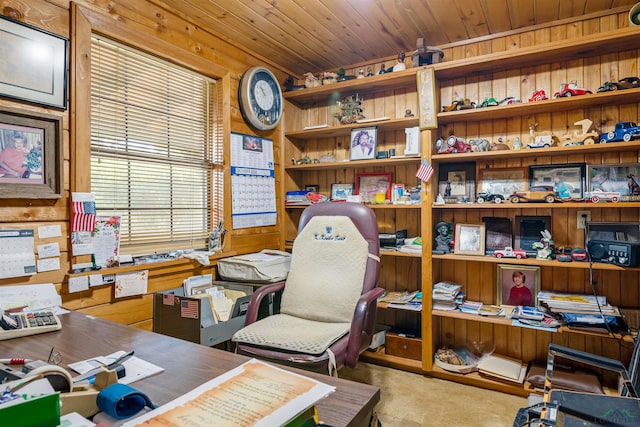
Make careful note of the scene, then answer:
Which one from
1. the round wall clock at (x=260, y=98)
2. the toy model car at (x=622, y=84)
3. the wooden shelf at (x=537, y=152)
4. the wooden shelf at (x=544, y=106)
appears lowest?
the wooden shelf at (x=537, y=152)

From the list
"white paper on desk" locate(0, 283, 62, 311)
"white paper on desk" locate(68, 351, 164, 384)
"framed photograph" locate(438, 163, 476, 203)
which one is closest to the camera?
"white paper on desk" locate(68, 351, 164, 384)

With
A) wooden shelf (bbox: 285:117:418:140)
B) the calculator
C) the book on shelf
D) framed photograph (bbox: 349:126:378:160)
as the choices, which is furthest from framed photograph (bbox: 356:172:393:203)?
the calculator

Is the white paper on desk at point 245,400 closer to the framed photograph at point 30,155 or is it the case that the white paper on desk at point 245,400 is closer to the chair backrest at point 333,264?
the chair backrest at point 333,264

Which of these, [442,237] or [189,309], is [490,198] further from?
[189,309]

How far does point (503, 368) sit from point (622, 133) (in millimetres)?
1585

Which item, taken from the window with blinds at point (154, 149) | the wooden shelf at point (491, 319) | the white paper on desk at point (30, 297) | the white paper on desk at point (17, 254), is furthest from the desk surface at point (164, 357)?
the wooden shelf at point (491, 319)

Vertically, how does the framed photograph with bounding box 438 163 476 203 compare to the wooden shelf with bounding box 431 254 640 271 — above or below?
above

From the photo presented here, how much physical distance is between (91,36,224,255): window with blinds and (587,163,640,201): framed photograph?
243 cm

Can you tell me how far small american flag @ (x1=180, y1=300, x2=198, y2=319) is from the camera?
195 centimetres

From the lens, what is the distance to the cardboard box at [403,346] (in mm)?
2744

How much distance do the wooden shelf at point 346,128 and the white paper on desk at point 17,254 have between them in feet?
6.70

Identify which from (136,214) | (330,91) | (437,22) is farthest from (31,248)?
(437,22)

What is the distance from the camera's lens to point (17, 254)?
1.68m

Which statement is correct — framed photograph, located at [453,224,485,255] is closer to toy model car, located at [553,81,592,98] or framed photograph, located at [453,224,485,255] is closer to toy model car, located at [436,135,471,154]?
toy model car, located at [436,135,471,154]
